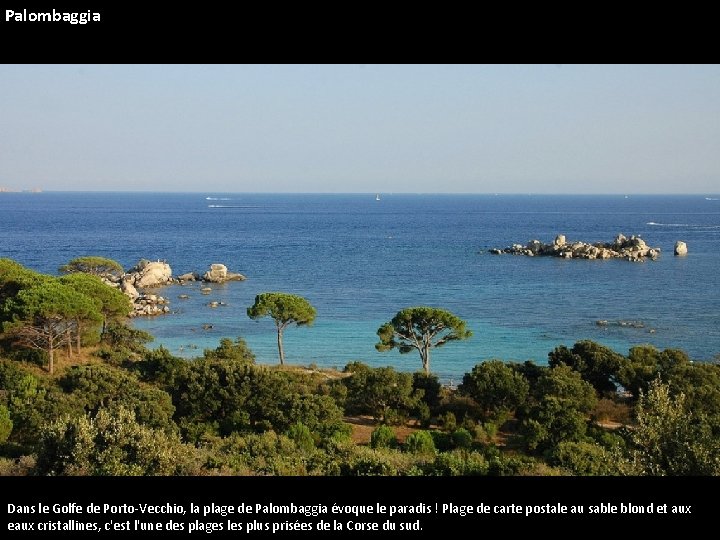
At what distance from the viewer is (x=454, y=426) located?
1992 cm

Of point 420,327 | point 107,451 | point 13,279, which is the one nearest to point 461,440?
point 107,451

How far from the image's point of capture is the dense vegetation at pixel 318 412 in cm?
1159

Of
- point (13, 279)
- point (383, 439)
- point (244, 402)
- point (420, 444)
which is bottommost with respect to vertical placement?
point (383, 439)

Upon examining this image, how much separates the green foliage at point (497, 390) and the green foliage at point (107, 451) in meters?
11.9

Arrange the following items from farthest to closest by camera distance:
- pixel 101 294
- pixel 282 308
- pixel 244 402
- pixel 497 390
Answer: pixel 282 308 → pixel 101 294 → pixel 497 390 → pixel 244 402

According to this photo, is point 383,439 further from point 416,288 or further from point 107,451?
point 416,288

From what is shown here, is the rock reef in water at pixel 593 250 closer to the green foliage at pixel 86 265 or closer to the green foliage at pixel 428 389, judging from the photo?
the green foliage at pixel 86 265

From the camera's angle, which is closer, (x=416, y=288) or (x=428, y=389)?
(x=428, y=389)

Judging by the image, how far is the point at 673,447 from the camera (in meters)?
11.2

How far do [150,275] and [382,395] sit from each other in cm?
4362

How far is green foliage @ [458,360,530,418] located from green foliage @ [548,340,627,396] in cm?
337

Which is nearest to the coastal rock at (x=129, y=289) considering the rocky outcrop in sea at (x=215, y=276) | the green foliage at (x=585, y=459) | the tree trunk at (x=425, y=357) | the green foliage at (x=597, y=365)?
the rocky outcrop in sea at (x=215, y=276)
